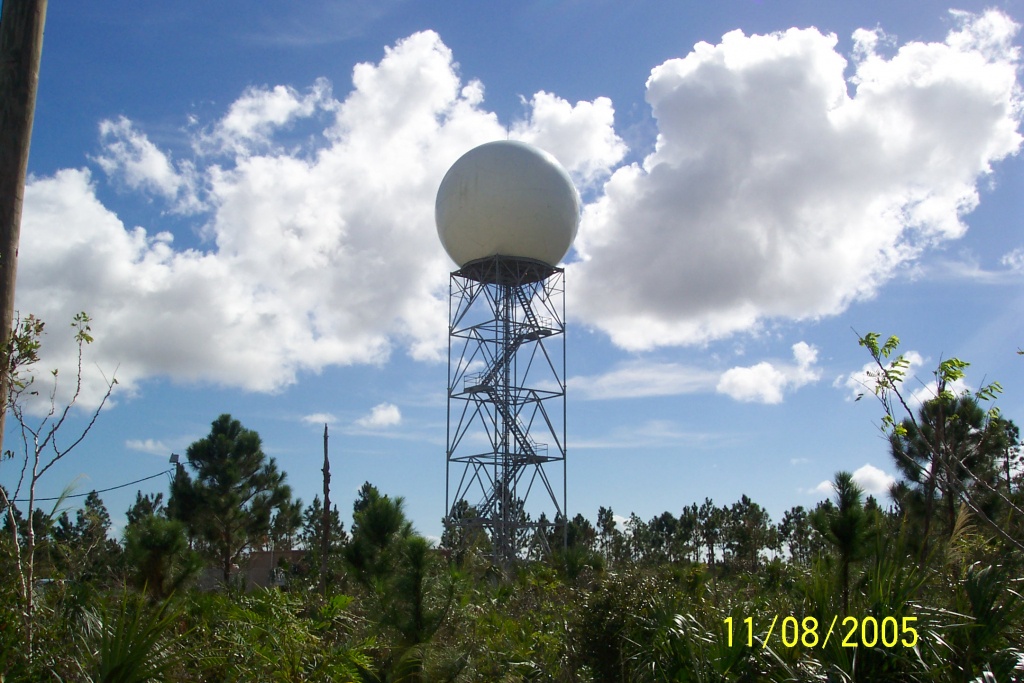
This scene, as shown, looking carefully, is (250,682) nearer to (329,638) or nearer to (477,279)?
(329,638)

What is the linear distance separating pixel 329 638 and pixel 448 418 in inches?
756

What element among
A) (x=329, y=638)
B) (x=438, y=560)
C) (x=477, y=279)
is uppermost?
(x=477, y=279)

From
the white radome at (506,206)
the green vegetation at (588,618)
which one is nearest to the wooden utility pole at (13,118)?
the green vegetation at (588,618)

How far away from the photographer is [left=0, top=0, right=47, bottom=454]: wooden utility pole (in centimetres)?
709

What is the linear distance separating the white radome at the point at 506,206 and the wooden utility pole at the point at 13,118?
22134 millimetres

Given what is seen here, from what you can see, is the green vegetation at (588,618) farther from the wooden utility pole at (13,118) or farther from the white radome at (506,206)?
the white radome at (506,206)

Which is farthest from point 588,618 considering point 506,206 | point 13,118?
point 506,206

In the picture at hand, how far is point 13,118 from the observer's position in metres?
7.18

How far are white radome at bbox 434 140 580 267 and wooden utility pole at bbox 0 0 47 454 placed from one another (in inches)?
871

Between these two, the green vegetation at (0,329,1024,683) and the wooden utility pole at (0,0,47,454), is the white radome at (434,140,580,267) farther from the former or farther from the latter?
the wooden utility pole at (0,0,47,454)

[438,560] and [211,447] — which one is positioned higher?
[211,447]

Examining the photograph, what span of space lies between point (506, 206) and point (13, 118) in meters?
22.4

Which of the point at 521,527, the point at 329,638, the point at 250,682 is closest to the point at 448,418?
the point at 521,527

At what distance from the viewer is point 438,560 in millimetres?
12219
